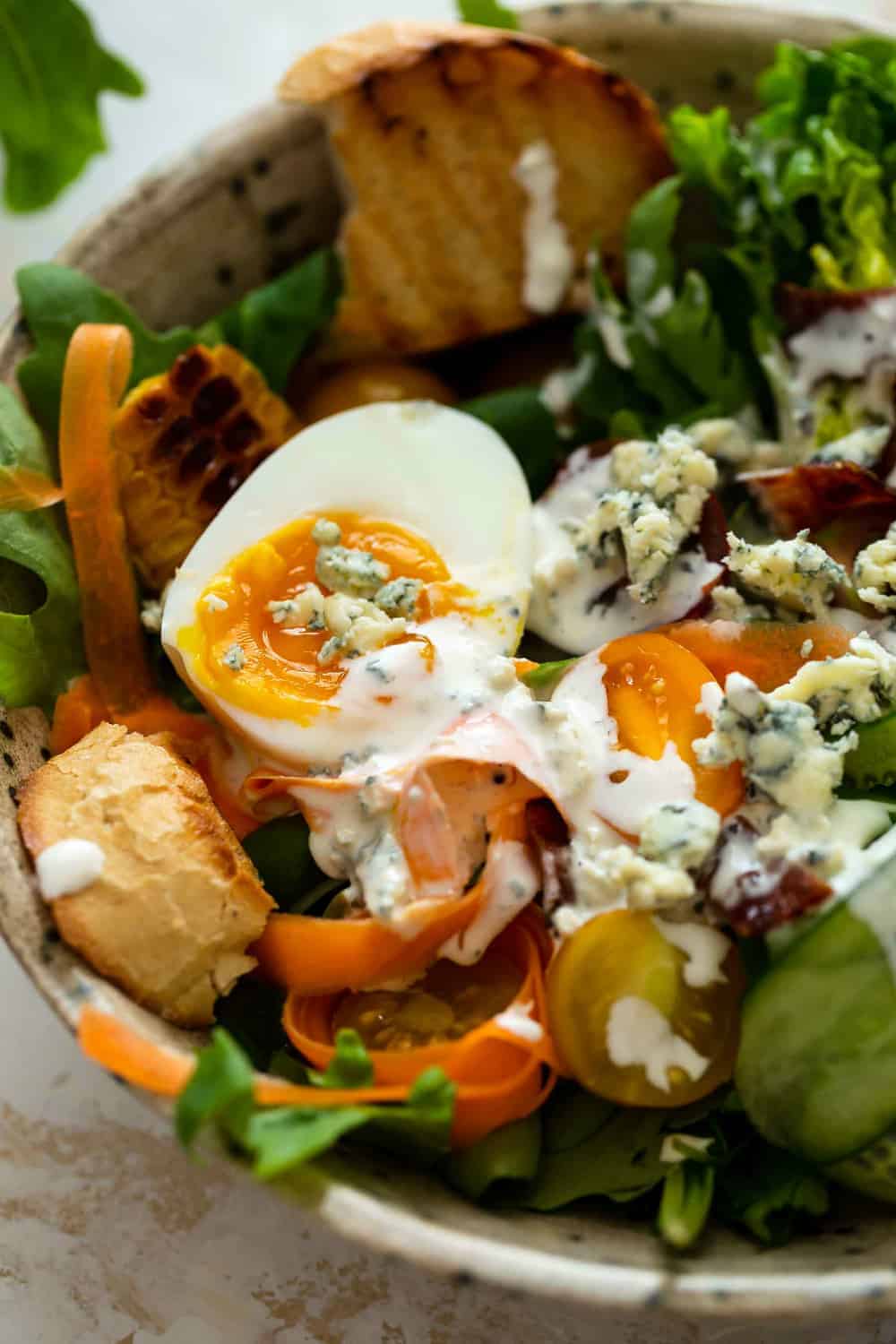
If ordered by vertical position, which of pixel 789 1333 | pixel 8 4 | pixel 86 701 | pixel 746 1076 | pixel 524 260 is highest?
pixel 8 4

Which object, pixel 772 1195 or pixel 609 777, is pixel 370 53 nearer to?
pixel 609 777

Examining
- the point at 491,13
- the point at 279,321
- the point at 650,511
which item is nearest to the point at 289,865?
the point at 650,511

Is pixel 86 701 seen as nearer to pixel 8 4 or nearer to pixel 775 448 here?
pixel 775 448

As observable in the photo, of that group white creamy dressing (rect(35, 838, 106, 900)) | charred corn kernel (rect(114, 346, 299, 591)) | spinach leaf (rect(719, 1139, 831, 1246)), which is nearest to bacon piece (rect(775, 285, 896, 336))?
charred corn kernel (rect(114, 346, 299, 591))

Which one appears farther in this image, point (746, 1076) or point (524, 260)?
point (524, 260)

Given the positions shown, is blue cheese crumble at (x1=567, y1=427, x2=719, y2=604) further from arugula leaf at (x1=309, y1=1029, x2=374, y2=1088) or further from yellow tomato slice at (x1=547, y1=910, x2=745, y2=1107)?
arugula leaf at (x1=309, y1=1029, x2=374, y2=1088)

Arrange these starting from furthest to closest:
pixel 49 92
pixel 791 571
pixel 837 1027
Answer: pixel 49 92 < pixel 791 571 < pixel 837 1027

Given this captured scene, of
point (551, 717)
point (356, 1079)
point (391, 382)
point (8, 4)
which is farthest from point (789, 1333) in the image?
point (8, 4)
